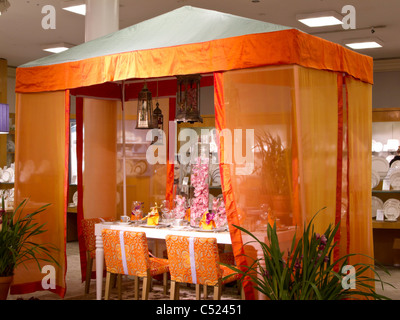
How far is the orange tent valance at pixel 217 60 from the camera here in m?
4.38

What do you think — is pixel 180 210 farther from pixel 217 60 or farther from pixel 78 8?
pixel 78 8

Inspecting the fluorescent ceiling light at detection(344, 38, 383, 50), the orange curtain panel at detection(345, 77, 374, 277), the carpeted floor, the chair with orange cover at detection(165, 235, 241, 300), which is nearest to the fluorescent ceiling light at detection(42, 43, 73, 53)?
the carpeted floor

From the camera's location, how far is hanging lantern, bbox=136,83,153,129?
20.7ft

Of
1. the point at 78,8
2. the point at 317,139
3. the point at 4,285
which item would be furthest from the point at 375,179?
the point at 4,285

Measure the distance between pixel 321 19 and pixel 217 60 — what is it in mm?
3666

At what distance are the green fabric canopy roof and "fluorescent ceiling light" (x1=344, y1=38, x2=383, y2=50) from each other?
4.35 m

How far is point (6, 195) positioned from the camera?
8.19m

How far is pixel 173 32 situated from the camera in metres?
5.16

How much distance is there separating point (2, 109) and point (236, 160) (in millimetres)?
4045

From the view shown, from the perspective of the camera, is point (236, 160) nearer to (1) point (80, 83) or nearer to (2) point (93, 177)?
(1) point (80, 83)

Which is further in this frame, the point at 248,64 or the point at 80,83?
the point at 80,83

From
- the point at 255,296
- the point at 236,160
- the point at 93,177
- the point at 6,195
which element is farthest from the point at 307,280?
the point at 6,195

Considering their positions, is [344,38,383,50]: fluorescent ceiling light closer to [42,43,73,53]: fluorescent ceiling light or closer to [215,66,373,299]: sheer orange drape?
[215,66,373,299]: sheer orange drape
